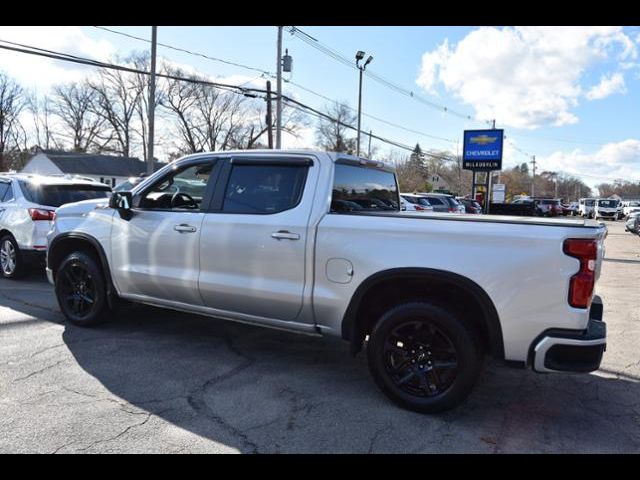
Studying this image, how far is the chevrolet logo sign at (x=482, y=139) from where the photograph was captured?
26131 mm

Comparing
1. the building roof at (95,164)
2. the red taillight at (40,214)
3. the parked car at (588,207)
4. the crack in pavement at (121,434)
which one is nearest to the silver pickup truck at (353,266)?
the crack in pavement at (121,434)

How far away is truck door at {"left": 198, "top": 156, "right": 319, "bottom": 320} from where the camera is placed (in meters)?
3.91

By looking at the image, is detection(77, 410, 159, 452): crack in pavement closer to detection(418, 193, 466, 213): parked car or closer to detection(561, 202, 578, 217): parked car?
detection(418, 193, 466, 213): parked car

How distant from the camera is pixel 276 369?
170 inches

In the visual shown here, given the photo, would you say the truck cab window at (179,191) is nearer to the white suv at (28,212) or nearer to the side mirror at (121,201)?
the side mirror at (121,201)

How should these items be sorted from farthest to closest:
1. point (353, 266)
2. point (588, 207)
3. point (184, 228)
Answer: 1. point (588, 207)
2. point (184, 228)
3. point (353, 266)

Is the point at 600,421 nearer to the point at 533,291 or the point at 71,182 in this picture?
the point at 533,291

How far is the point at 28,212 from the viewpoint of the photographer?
7547 mm

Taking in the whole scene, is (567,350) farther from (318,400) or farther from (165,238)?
(165,238)

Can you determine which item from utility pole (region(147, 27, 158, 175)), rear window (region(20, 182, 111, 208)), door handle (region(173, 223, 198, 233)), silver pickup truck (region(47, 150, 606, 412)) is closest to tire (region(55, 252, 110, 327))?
silver pickup truck (region(47, 150, 606, 412))

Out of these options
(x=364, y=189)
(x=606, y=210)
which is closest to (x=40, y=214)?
(x=364, y=189)

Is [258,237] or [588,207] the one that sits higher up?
[588,207]

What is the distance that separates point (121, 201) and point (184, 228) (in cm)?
79
